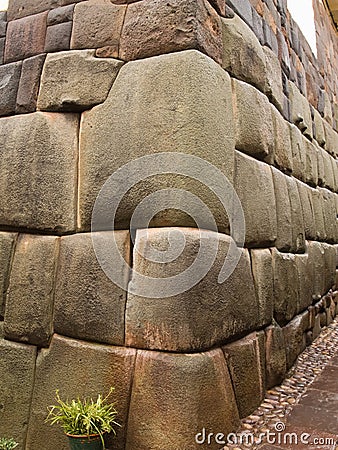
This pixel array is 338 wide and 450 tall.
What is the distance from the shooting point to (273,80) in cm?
304

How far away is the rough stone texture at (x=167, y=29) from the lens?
6.72 ft

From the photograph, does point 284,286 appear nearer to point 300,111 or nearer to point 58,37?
point 300,111

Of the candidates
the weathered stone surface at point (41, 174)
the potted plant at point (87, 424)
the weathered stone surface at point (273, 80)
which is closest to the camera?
the potted plant at point (87, 424)

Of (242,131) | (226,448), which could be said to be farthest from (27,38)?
(226,448)

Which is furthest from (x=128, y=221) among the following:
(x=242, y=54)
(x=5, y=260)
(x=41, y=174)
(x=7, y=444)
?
(x=242, y=54)

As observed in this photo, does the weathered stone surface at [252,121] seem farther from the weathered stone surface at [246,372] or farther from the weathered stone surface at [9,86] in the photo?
the weathered stone surface at [9,86]

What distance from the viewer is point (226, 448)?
1.84 meters

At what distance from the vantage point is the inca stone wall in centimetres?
181

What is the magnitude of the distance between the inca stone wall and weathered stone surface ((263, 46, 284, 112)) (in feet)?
0.70

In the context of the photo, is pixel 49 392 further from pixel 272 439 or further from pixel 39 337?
pixel 272 439

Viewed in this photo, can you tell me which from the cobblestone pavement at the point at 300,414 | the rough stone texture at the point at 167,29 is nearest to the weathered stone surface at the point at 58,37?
the rough stone texture at the point at 167,29

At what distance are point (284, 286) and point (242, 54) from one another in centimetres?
149

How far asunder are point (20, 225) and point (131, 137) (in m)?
0.77

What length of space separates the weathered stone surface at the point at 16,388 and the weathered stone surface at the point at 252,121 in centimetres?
158
